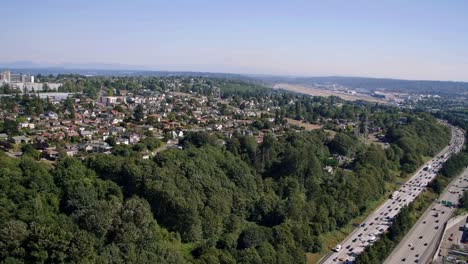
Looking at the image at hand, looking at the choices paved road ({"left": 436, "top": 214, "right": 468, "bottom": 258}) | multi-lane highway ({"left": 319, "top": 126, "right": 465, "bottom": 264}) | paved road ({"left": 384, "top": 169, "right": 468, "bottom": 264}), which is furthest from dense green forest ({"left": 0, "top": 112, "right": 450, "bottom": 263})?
paved road ({"left": 436, "top": 214, "right": 468, "bottom": 258})

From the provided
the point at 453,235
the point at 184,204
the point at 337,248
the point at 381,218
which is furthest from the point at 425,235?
the point at 184,204

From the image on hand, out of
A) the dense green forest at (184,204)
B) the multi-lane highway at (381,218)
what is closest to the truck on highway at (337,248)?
the multi-lane highway at (381,218)

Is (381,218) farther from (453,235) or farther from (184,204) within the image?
(184,204)

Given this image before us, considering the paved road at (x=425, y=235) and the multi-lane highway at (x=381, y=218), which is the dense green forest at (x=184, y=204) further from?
the paved road at (x=425, y=235)

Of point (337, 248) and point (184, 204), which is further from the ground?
point (184, 204)

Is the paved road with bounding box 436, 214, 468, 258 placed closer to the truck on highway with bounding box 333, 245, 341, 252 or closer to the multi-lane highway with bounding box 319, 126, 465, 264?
the multi-lane highway with bounding box 319, 126, 465, 264
